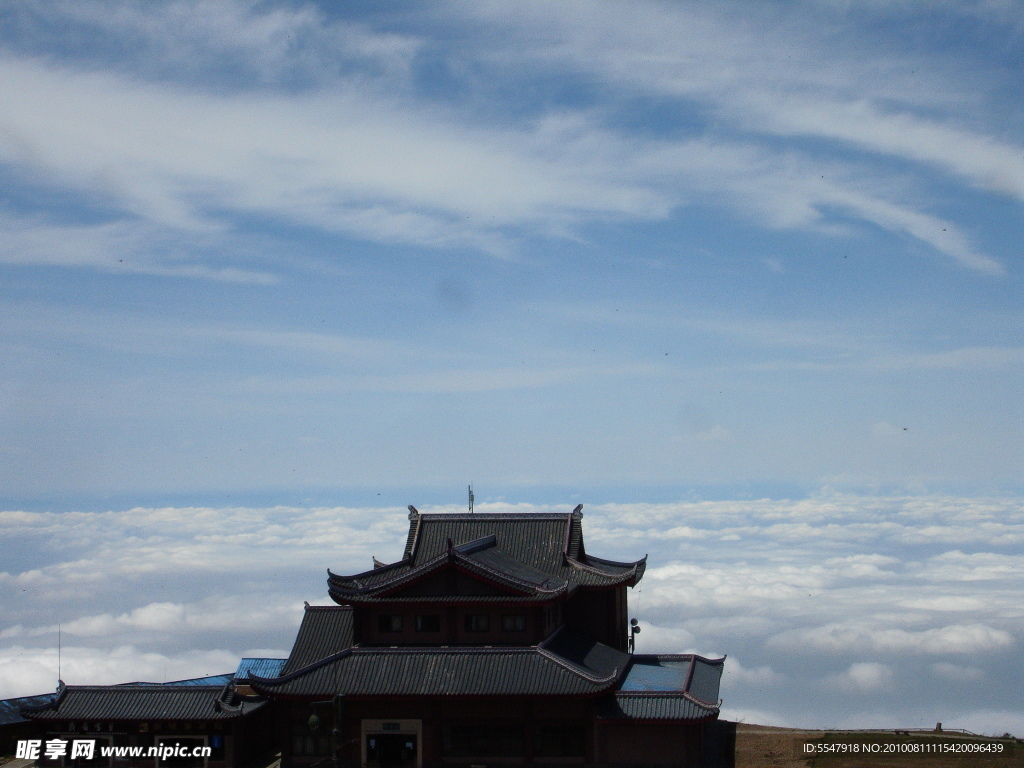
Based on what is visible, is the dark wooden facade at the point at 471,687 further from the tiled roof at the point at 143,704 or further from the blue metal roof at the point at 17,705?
the blue metal roof at the point at 17,705

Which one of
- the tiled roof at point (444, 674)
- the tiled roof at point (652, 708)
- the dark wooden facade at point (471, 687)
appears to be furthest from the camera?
the dark wooden facade at point (471, 687)

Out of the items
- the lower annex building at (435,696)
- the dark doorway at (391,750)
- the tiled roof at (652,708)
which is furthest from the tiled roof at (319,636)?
the tiled roof at (652,708)

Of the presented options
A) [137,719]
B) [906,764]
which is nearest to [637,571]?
[906,764]

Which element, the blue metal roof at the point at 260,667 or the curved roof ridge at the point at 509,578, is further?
the blue metal roof at the point at 260,667

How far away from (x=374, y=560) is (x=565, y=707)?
19.2m

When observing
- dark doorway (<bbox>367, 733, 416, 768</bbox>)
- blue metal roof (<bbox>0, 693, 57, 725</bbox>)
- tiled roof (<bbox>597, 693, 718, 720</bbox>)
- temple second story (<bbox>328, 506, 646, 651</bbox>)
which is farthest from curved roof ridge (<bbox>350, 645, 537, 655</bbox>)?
blue metal roof (<bbox>0, 693, 57, 725</bbox>)

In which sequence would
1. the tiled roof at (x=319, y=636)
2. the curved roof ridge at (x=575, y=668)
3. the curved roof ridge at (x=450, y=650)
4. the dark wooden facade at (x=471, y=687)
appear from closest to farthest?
the curved roof ridge at (x=575, y=668)
the dark wooden facade at (x=471, y=687)
the curved roof ridge at (x=450, y=650)
the tiled roof at (x=319, y=636)

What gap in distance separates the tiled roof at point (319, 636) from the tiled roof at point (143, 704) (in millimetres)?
3787

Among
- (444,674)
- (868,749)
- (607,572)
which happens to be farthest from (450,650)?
(868,749)

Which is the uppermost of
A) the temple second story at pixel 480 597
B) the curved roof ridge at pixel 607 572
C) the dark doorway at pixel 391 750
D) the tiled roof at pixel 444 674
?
the curved roof ridge at pixel 607 572

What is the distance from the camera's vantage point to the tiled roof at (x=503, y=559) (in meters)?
55.5

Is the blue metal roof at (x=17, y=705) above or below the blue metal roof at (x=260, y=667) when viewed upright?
below

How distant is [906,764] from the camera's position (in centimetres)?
5178

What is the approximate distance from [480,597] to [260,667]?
52.8 feet
